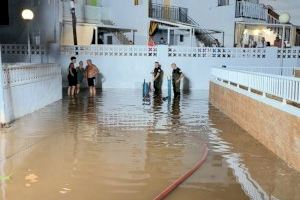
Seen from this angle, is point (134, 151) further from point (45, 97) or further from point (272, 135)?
point (45, 97)

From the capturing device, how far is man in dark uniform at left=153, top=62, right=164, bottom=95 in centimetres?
2102

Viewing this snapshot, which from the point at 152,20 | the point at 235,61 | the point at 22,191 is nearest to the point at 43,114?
the point at 22,191

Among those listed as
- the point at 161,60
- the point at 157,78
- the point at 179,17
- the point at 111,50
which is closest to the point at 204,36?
the point at 179,17

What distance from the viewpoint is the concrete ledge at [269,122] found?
7.23m

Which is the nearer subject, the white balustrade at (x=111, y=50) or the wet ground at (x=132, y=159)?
the wet ground at (x=132, y=159)

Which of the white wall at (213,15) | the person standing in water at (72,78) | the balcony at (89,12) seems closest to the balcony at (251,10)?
the white wall at (213,15)

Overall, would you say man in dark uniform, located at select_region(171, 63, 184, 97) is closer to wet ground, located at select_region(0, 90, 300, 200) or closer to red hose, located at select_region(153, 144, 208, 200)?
wet ground, located at select_region(0, 90, 300, 200)

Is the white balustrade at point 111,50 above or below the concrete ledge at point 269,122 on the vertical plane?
above

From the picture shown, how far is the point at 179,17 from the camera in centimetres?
3250

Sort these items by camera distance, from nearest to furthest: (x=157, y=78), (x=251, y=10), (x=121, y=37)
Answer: (x=157, y=78)
(x=251, y=10)
(x=121, y=37)

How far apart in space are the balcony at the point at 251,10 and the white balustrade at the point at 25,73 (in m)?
17.0

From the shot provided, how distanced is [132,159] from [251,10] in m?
25.2

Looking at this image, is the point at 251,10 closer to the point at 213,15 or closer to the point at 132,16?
the point at 213,15

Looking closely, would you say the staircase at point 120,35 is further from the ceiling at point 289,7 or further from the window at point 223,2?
the ceiling at point 289,7
